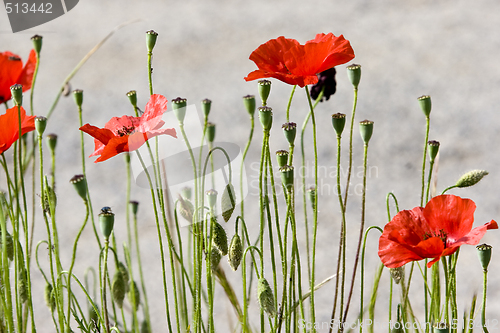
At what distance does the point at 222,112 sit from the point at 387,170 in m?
0.37

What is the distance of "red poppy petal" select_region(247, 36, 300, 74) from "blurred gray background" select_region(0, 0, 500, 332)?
0.48m

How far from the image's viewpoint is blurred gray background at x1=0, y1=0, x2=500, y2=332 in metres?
0.97

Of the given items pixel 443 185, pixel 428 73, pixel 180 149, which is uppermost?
pixel 428 73

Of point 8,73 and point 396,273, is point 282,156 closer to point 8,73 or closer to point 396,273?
point 396,273

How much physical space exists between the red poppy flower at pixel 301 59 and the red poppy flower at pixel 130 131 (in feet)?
0.17

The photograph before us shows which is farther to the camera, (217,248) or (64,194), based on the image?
(64,194)

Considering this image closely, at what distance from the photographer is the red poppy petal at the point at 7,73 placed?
1.48ft

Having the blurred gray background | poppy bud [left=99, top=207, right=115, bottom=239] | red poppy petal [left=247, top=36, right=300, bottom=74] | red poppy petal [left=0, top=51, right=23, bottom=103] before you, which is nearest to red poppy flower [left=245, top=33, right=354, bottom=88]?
red poppy petal [left=247, top=36, right=300, bottom=74]

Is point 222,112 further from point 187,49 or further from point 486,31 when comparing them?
point 486,31

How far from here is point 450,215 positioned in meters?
0.31

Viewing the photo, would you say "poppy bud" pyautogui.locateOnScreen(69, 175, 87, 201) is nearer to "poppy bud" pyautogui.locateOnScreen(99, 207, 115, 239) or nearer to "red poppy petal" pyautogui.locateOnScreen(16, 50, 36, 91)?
"poppy bud" pyautogui.locateOnScreen(99, 207, 115, 239)

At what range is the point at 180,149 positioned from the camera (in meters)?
0.50

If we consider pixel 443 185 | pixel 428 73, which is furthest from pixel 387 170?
pixel 428 73

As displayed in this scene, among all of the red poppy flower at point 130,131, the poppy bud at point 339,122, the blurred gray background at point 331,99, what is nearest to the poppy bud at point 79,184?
the red poppy flower at point 130,131
